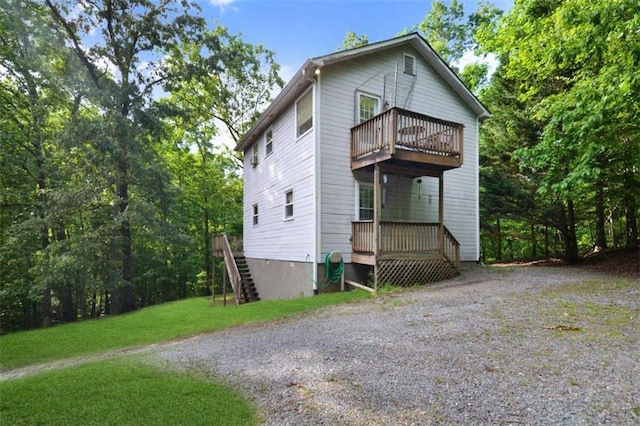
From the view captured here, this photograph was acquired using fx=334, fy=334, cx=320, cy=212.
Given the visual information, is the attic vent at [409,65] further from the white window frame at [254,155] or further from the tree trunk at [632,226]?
the tree trunk at [632,226]

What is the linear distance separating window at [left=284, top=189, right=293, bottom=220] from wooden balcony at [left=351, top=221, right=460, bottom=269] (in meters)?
2.65

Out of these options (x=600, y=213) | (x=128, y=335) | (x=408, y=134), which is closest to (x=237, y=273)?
(x=128, y=335)

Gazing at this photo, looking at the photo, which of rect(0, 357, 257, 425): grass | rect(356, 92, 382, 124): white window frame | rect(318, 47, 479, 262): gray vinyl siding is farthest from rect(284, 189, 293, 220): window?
rect(0, 357, 257, 425): grass

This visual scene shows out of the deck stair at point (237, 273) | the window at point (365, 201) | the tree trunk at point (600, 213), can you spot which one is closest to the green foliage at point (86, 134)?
the deck stair at point (237, 273)

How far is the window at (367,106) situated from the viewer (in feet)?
36.1

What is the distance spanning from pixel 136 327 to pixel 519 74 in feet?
46.5

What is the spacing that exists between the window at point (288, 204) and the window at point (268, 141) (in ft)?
9.33

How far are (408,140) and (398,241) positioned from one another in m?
2.81

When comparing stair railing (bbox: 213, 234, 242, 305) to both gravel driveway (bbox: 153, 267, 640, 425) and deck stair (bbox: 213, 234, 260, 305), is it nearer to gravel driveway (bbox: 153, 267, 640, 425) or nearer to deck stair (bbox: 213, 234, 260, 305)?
deck stair (bbox: 213, 234, 260, 305)

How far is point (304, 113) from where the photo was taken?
1111 centimetres

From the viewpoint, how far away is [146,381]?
3863mm

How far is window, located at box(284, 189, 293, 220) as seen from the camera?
1190 centimetres

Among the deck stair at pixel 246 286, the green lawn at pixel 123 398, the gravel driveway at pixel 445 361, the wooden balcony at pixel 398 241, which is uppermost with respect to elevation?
the wooden balcony at pixel 398 241

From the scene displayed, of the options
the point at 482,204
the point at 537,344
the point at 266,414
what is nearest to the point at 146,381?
the point at 266,414
